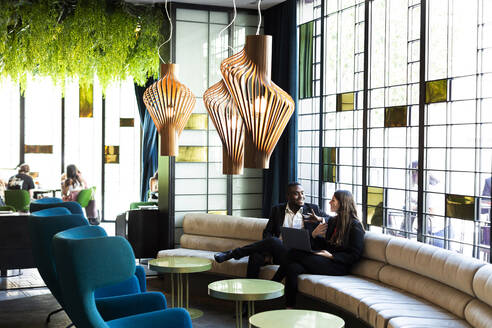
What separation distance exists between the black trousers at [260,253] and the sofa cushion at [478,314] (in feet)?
7.40

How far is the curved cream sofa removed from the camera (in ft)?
13.9

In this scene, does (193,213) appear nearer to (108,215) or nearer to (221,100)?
(221,100)

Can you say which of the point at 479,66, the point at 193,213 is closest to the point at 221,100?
the point at 479,66

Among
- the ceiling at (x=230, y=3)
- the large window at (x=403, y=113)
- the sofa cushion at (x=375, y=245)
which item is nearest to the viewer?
the large window at (x=403, y=113)

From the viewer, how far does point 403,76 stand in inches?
227

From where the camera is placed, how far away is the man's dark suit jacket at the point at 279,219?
6.52 m

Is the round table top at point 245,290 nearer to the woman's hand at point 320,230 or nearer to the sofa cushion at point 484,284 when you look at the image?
the woman's hand at point 320,230

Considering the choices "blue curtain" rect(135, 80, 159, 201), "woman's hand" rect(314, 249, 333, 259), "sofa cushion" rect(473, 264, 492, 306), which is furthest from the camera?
"blue curtain" rect(135, 80, 159, 201)

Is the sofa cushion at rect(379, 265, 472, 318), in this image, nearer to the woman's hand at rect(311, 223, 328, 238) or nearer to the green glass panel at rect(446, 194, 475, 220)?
the green glass panel at rect(446, 194, 475, 220)

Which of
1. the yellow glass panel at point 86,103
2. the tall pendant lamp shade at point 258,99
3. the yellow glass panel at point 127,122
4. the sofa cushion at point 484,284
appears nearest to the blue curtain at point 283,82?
the sofa cushion at point 484,284

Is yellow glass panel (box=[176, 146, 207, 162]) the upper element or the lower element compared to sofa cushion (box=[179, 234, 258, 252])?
upper

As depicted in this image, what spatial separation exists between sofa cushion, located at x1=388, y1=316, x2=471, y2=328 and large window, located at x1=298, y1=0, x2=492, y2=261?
787 mm

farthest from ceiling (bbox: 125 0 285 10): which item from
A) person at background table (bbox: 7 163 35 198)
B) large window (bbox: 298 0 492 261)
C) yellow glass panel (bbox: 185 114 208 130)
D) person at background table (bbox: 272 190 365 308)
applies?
person at background table (bbox: 7 163 35 198)

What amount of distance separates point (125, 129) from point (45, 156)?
5.70 ft
